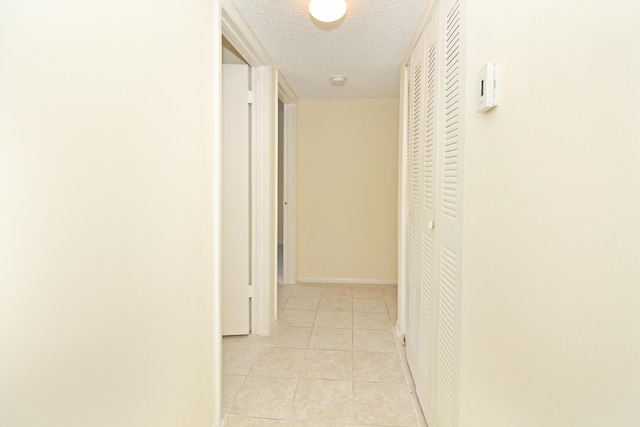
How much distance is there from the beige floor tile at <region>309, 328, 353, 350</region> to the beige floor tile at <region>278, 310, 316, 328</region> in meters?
0.17

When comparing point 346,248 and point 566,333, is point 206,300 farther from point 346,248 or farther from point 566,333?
point 346,248

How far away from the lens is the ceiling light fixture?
165cm

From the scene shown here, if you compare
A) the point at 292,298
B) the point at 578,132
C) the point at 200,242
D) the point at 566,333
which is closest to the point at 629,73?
the point at 578,132

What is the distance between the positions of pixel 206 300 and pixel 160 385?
399 mm

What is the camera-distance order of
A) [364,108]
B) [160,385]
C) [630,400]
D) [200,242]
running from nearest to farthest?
[630,400] → [160,385] → [200,242] → [364,108]

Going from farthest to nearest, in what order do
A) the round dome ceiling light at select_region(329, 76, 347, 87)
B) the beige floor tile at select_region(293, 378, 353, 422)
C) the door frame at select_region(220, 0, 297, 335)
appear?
the round dome ceiling light at select_region(329, 76, 347, 87) → the door frame at select_region(220, 0, 297, 335) → the beige floor tile at select_region(293, 378, 353, 422)

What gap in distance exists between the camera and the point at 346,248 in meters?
3.96

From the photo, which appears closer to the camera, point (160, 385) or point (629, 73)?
point (629, 73)

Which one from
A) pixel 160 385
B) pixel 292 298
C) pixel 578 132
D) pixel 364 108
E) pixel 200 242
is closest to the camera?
pixel 578 132

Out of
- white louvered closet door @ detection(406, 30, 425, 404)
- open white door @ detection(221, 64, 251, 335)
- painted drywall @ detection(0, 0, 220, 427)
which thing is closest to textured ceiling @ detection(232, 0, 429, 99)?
white louvered closet door @ detection(406, 30, 425, 404)

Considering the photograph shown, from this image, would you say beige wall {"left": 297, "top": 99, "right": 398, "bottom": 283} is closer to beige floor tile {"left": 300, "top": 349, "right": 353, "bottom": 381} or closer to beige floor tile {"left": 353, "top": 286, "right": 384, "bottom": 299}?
beige floor tile {"left": 353, "top": 286, "right": 384, "bottom": 299}

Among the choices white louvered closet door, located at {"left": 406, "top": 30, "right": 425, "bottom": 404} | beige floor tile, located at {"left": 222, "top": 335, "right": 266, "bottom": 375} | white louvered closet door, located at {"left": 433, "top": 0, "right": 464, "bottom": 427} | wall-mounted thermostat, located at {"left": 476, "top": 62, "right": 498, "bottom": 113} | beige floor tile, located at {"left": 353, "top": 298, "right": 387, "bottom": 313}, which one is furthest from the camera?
beige floor tile, located at {"left": 353, "top": 298, "right": 387, "bottom": 313}

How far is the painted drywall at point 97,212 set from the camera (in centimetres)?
62

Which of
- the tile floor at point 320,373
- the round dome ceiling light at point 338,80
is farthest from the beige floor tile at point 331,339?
the round dome ceiling light at point 338,80
